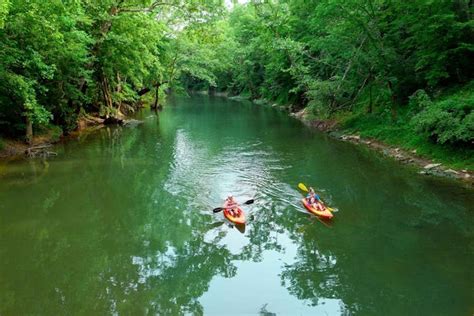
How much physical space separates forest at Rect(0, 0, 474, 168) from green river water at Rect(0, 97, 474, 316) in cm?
284

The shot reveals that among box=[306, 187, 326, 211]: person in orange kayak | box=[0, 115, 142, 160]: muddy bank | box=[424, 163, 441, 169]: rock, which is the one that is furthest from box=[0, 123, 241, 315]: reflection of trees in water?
box=[424, 163, 441, 169]: rock

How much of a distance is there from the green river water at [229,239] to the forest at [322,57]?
284 cm

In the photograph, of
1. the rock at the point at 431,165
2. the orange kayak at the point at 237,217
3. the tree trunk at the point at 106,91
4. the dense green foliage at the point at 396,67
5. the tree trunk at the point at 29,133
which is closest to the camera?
the orange kayak at the point at 237,217

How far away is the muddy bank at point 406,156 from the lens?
14852 millimetres

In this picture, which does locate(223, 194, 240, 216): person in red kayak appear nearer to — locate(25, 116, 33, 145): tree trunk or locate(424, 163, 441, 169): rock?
locate(424, 163, 441, 169): rock

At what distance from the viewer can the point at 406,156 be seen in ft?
59.2

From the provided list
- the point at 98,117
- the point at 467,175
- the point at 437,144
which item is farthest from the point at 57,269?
the point at 98,117

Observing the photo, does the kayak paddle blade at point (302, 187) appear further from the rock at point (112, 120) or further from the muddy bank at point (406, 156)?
the rock at point (112, 120)

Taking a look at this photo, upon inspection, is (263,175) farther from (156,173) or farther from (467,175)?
(467,175)

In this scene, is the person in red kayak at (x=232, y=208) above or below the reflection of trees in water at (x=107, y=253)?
above

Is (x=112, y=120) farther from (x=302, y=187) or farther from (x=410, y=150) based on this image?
(x=410, y=150)

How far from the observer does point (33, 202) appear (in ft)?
45.1

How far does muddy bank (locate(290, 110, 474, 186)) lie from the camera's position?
585 inches

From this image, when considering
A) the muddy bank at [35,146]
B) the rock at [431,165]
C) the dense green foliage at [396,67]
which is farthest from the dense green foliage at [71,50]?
the rock at [431,165]
